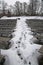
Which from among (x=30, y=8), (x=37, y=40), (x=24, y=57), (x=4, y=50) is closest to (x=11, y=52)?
(x=4, y=50)

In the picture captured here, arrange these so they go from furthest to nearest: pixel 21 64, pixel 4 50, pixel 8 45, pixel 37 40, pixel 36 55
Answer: pixel 37 40, pixel 8 45, pixel 4 50, pixel 36 55, pixel 21 64

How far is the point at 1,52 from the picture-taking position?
1724 millimetres

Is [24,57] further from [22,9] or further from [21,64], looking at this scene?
[22,9]

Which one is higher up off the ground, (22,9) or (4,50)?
(4,50)

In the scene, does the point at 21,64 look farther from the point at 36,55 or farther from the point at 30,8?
the point at 30,8

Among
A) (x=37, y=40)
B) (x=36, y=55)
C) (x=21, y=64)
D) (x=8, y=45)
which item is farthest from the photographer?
(x=37, y=40)

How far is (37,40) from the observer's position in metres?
2.11

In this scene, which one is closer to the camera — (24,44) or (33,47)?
(33,47)

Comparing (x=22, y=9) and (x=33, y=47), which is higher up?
(x=33, y=47)

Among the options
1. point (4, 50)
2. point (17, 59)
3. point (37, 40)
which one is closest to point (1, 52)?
point (4, 50)

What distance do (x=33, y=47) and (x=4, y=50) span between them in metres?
0.39

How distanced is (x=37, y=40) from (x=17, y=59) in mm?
605

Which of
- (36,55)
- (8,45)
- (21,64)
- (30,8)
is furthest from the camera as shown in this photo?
(30,8)

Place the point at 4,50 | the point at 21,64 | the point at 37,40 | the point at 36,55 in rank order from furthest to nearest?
the point at 37,40, the point at 4,50, the point at 36,55, the point at 21,64
